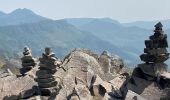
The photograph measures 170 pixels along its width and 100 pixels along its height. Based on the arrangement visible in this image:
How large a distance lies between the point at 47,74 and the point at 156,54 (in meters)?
13.3

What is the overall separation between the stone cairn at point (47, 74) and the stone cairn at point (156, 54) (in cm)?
1055

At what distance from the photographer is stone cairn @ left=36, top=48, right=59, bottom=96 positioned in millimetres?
47000

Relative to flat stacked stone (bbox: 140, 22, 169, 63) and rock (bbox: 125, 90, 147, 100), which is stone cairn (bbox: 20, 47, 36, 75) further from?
rock (bbox: 125, 90, 147, 100)

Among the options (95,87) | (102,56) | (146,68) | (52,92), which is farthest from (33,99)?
(102,56)

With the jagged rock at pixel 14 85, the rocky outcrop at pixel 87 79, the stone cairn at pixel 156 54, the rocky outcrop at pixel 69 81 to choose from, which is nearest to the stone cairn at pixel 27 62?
the rocky outcrop at pixel 69 81

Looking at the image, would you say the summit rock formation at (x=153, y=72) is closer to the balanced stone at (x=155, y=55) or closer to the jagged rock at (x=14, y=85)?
the balanced stone at (x=155, y=55)

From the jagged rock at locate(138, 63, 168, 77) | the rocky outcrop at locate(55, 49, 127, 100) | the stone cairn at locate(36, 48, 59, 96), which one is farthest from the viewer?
the stone cairn at locate(36, 48, 59, 96)

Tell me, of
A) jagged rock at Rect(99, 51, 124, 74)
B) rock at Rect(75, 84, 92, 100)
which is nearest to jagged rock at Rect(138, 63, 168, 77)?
rock at Rect(75, 84, 92, 100)

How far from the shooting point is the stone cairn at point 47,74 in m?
47.0

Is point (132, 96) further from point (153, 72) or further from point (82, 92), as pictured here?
point (153, 72)

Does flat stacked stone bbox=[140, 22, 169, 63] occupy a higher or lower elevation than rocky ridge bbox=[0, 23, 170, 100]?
higher

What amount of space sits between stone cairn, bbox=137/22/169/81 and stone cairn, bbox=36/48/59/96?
34.6 feet

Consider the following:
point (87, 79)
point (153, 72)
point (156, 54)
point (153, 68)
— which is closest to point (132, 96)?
point (153, 72)

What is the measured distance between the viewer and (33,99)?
4459cm
